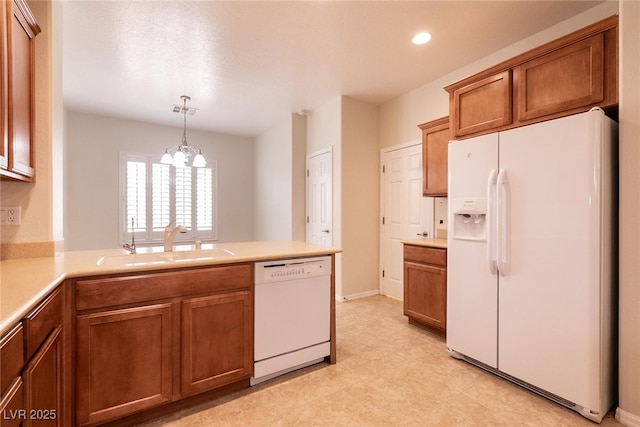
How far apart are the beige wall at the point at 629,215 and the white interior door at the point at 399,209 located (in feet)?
6.64

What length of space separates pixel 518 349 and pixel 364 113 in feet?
11.2

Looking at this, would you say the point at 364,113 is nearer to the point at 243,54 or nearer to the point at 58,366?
the point at 243,54

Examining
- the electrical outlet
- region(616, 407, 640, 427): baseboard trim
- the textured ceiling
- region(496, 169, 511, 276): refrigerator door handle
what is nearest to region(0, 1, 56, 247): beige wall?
the electrical outlet

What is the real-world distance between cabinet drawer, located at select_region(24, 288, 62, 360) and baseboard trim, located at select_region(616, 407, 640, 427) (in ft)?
9.59

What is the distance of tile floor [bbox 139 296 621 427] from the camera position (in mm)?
1766

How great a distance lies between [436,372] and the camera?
2305 millimetres

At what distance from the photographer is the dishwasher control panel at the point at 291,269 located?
6.73ft

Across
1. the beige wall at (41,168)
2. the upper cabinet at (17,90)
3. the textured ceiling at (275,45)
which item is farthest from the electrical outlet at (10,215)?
the textured ceiling at (275,45)

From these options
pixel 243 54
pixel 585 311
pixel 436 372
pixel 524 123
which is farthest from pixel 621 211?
pixel 243 54

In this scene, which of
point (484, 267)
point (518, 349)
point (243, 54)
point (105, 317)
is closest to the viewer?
→ point (105, 317)

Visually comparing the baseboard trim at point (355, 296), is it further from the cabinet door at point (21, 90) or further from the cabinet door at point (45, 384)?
the cabinet door at point (21, 90)

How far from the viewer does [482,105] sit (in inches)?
95.0

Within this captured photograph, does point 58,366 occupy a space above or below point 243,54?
below

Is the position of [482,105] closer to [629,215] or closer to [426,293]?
[629,215]
